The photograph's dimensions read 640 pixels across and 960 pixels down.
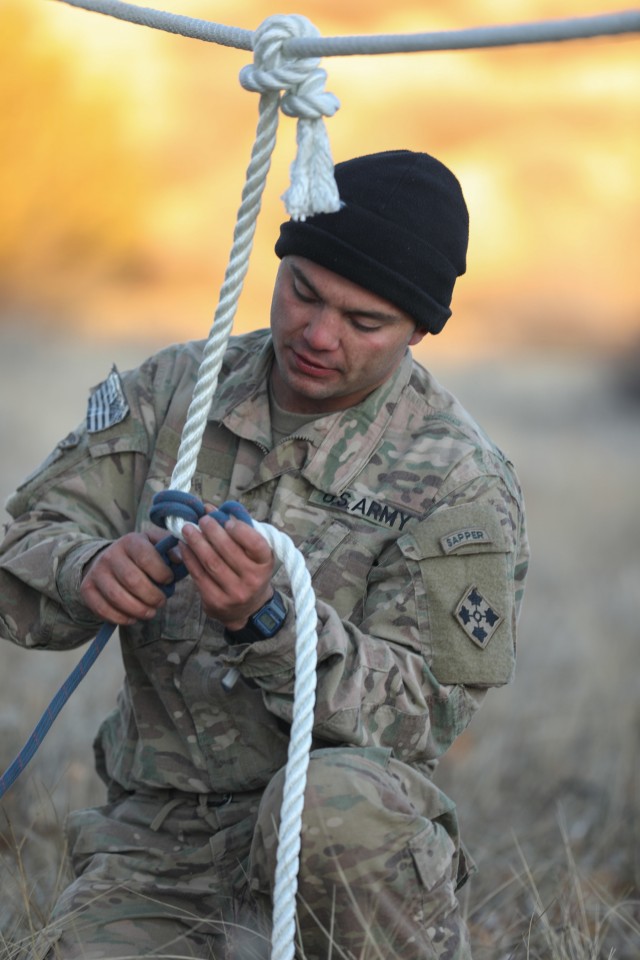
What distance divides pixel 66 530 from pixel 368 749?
910mm

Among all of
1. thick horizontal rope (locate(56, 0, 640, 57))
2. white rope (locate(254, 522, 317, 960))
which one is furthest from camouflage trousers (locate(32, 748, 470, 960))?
thick horizontal rope (locate(56, 0, 640, 57))

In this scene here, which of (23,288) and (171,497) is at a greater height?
(23,288)

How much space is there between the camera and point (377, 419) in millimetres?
3141

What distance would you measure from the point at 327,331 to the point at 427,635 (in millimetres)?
709

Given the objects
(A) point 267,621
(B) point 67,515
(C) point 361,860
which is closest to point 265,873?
(C) point 361,860

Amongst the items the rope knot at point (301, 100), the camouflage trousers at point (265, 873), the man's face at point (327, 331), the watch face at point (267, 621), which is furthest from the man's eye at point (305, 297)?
the camouflage trousers at point (265, 873)

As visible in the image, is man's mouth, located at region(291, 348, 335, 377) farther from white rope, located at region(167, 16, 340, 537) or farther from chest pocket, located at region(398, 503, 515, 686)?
chest pocket, located at region(398, 503, 515, 686)

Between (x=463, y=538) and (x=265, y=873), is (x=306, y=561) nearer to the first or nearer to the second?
(x=463, y=538)

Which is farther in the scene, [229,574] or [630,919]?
[630,919]

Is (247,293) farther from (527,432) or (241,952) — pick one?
(241,952)

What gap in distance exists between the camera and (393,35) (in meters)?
2.19

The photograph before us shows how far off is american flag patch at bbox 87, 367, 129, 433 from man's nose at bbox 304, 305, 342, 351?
23.1 inches

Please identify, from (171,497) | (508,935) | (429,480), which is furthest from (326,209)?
(508,935)

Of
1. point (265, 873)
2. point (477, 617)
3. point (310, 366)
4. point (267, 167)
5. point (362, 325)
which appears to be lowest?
point (265, 873)
